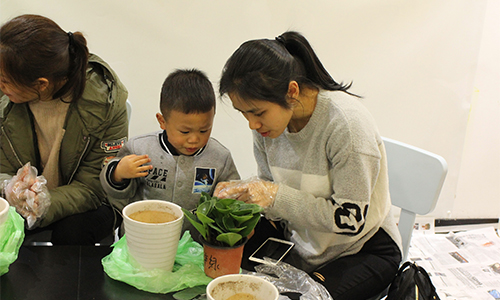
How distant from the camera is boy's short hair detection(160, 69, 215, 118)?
120cm

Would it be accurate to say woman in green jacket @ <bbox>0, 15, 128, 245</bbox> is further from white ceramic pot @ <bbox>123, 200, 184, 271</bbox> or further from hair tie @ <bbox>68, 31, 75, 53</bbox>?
white ceramic pot @ <bbox>123, 200, 184, 271</bbox>

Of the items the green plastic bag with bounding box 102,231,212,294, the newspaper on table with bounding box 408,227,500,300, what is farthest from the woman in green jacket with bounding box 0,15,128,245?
the newspaper on table with bounding box 408,227,500,300

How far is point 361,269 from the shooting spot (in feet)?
3.77

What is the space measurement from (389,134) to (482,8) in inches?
34.6

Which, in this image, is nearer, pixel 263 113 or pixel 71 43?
pixel 263 113

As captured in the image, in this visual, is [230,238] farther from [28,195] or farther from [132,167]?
A: [28,195]

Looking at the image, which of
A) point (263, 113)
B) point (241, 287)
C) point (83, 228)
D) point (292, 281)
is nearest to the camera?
point (241, 287)

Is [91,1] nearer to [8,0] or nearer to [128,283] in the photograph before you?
[8,0]

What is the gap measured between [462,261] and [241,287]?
1855mm

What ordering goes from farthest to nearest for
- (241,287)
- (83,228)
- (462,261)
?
(462,261), (83,228), (241,287)

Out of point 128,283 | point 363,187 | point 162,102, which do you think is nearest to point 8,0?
point 162,102

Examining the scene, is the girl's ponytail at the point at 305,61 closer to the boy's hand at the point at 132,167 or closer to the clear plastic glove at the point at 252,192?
the clear plastic glove at the point at 252,192

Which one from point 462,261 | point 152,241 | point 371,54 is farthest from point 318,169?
point 462,261

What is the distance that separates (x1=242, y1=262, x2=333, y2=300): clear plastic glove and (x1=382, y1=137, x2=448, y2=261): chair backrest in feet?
1.94
